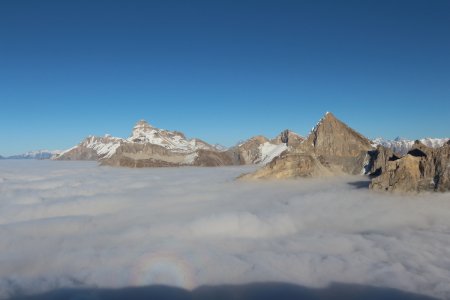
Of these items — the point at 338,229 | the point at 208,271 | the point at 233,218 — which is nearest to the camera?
the point at 208,271

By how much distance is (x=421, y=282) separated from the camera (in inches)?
3745

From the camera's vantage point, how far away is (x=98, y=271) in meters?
107

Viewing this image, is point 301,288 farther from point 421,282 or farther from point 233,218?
point 233,218

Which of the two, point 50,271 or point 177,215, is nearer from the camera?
point 50,271

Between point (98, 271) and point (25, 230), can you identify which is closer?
point (98, 271)

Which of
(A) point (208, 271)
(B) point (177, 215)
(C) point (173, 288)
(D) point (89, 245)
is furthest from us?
(B) point (177, 215)

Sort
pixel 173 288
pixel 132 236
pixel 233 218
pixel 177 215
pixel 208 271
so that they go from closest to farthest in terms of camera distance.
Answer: pixel 173 288
pixel 208 271
pixel 132 236
pixel 233 218
pixel 177 215

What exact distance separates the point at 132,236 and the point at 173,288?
50954 millimetres

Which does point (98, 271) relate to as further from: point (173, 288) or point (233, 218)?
point (233, 218)

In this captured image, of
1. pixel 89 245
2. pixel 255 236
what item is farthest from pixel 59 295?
pixel 255 236

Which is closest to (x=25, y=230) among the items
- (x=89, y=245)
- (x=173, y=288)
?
(x=89, y=245)

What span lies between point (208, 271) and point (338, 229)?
67399 mm

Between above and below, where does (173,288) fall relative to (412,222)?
below

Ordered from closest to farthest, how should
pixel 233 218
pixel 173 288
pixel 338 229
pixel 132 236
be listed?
pixel 173 288
pixel 132 236
pixel 338 229
pixel 233 218
